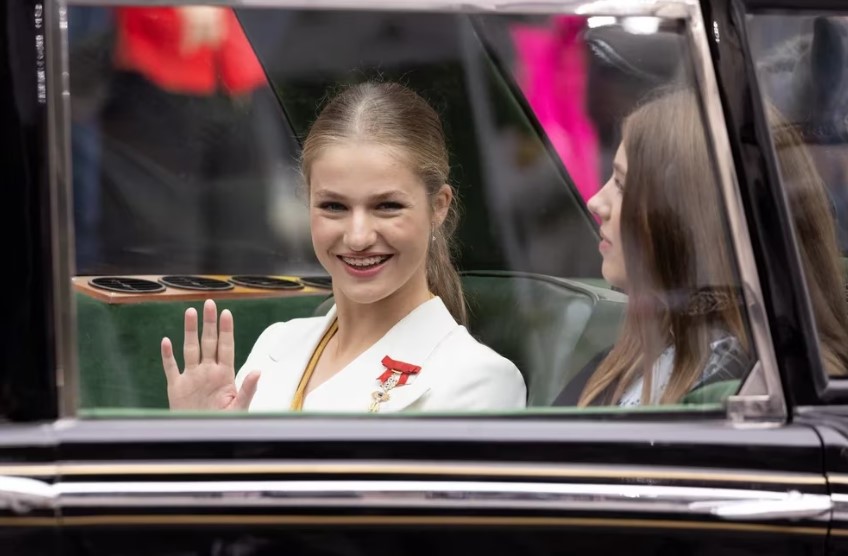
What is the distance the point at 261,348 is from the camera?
248 centimetres

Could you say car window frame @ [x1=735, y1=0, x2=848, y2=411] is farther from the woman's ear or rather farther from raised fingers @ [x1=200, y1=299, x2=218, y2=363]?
raised fingers @ [x1=200, y1=299, x2=218, y2=363]

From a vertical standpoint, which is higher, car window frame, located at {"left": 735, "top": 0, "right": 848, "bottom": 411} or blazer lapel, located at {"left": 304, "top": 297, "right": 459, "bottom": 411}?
car window frame, located at {"left": 735, "top": 0, "right": 848, "bottom": 411}

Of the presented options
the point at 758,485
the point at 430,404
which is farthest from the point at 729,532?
the point at 430,404

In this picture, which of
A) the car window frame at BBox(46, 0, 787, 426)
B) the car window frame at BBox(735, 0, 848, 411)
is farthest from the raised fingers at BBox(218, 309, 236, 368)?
the car window frame at BBox(735, 0, 848, 411)

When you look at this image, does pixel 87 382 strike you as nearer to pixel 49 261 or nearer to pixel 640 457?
pixel 49 261

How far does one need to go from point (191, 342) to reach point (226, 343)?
0.27ft

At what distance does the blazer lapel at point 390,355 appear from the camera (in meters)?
2.28

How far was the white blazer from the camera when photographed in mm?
2121

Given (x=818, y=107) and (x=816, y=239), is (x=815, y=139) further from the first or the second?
(x=816, y=239)

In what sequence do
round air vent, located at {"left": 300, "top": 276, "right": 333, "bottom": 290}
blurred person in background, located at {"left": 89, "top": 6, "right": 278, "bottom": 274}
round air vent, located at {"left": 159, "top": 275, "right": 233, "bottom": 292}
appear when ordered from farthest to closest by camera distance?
round air vent, located at {"left": 300, "top": 276, "right": 333, "bottom": 290}, round air vent, located at {"left": 159, "top": 275, "right": 233, "bottom": 292}, blurred person in background, located at {"left": 89, "top": 6, "right": 278, "bottom": 274}

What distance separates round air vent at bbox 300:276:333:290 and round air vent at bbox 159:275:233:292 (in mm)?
179

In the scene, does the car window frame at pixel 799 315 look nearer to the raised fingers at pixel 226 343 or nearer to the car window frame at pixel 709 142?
the car window frame at pixel 709 142

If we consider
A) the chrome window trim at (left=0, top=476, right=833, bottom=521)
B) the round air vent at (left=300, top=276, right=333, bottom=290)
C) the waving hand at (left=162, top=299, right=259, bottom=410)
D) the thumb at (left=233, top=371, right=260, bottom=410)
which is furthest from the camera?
the round air vent at (left=300, top=276, right=333, bottom=290)

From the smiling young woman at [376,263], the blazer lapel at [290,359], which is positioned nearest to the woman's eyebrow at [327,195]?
the smiling young woman at [376,263]
